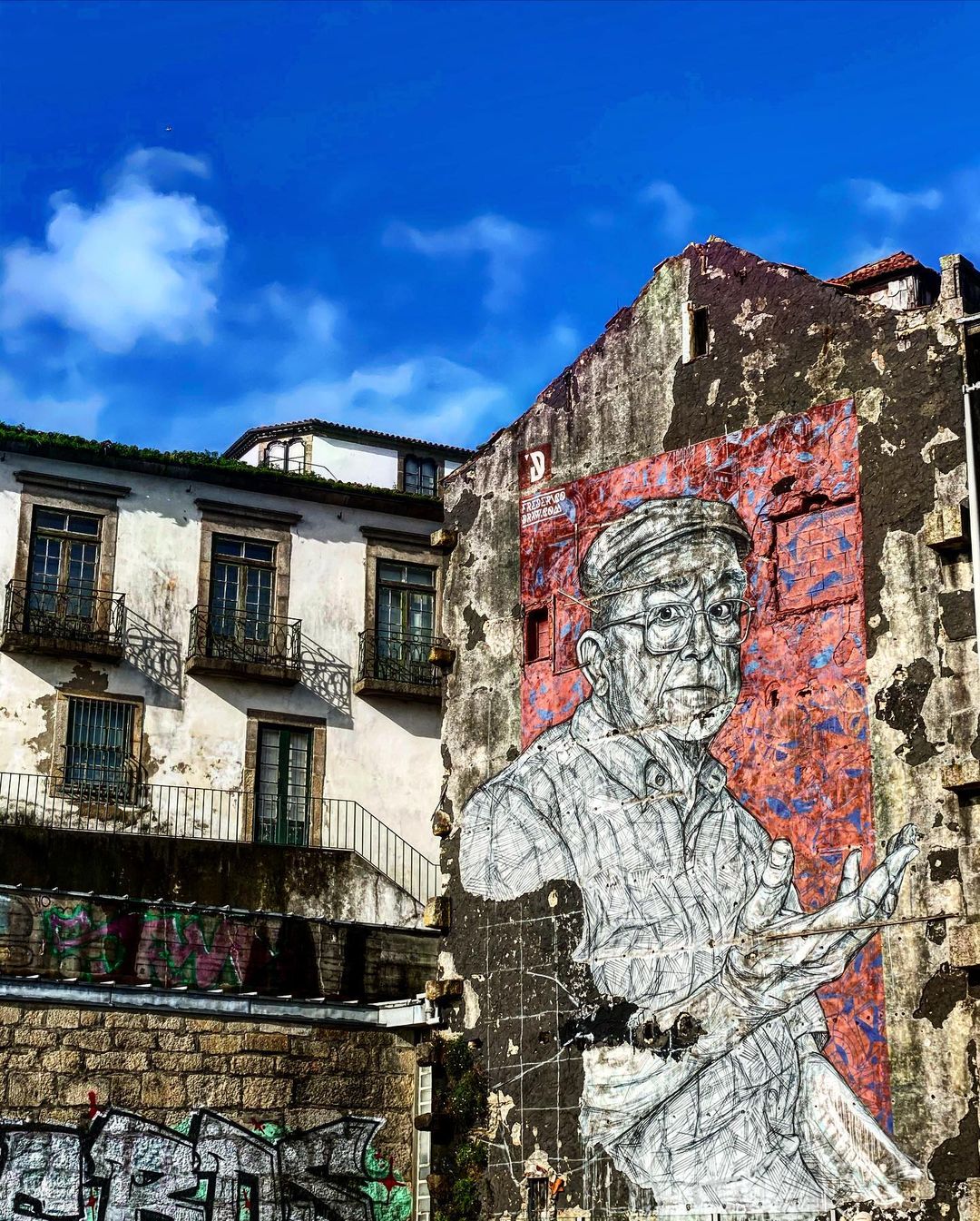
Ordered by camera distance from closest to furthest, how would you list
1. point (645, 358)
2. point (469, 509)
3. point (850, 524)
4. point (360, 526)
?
point (850, 524), point (645, 358), point (469, 509), point (360, 526)

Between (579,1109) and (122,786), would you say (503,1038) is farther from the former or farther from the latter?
(122,786)

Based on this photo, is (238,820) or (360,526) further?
(360,526)

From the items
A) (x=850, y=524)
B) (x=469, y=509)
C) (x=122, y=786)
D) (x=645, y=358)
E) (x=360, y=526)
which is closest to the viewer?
(x=850, y=524)

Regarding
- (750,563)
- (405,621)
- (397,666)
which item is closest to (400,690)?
(397,666)

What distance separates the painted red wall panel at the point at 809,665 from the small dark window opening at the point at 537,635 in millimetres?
2335

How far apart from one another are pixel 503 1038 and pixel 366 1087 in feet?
6.21

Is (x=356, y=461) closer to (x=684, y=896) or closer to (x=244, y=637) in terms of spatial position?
(x=244, y=637)

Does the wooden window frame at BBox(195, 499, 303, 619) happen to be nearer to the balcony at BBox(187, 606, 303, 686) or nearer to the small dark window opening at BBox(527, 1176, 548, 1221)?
the balcony at BBox(187, 606, 303, 686)

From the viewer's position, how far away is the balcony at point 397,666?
32000 millimetres

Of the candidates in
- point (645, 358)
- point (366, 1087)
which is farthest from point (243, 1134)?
point (645, 358)

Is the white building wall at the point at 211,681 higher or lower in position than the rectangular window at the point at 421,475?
lower

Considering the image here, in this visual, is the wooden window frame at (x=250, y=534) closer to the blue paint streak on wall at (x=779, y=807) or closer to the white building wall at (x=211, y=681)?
the white building wall at (x=211, y=681)

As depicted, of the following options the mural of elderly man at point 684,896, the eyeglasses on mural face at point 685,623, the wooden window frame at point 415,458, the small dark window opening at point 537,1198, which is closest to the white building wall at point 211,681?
the mural of elderly man at point 684,896

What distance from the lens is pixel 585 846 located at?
21.6 meters
